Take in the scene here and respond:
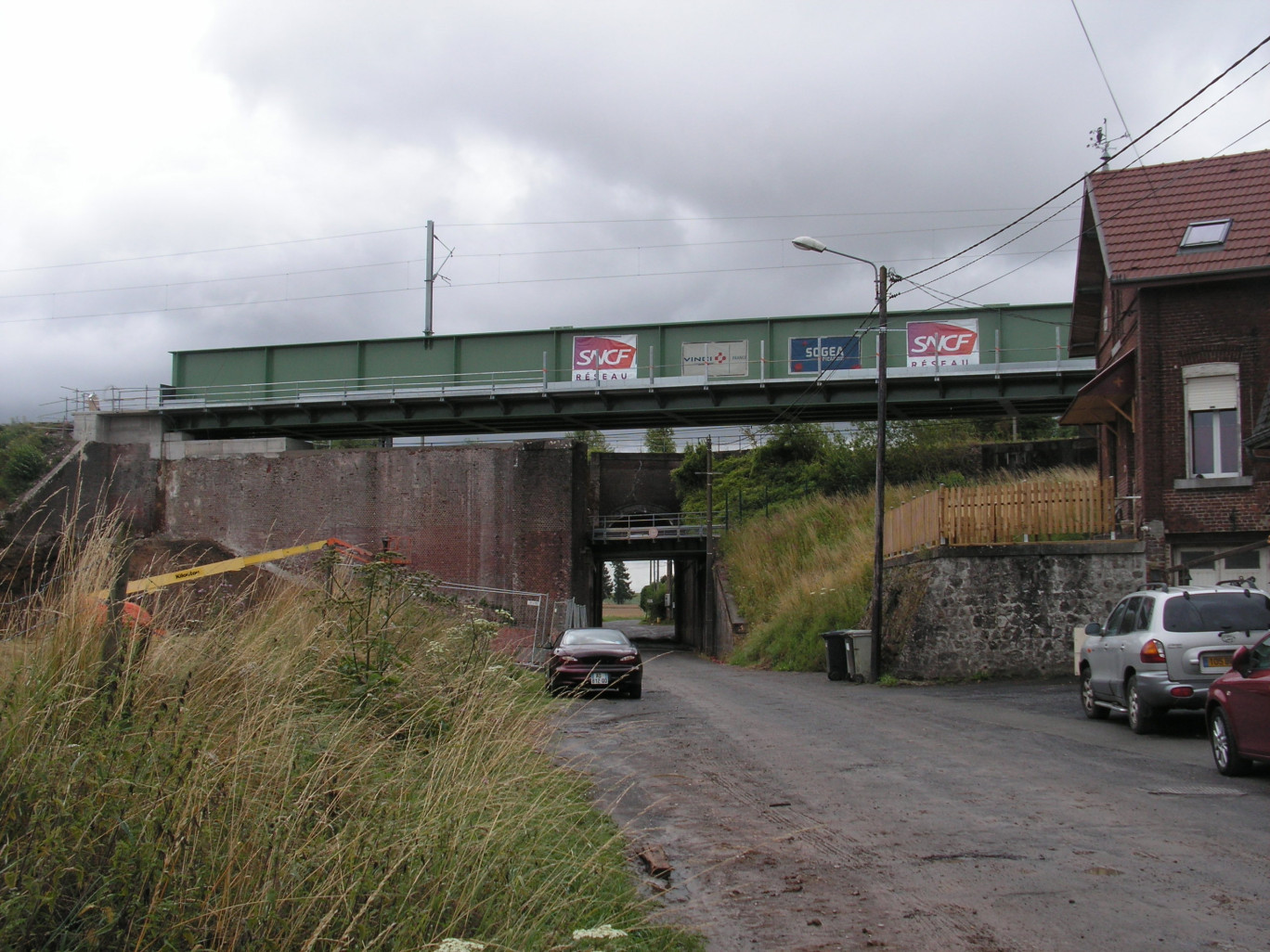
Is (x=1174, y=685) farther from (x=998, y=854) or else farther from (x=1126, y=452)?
(x=1126, y=452)

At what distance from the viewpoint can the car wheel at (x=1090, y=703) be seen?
569 inches

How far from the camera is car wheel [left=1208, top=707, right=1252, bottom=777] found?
9.22 metres

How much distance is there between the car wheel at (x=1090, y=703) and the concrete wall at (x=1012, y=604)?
661 cm

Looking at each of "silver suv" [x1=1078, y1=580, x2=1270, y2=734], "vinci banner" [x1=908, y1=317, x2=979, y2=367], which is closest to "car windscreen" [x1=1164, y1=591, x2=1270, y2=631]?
"silver suv" [x1=1078, y1=580, x2=1270, y2=734]

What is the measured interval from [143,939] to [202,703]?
209 centimetres

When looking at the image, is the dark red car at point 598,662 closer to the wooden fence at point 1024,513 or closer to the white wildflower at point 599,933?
the wooden fence at point 1024,513

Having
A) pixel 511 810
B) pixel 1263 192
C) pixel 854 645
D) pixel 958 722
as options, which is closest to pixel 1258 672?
pixel 958 722

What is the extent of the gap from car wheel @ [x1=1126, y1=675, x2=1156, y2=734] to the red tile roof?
1085 cm

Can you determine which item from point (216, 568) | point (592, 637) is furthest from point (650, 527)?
point (216, 568)

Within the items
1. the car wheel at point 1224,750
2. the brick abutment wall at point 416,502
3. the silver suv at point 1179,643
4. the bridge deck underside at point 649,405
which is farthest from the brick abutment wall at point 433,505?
the car wheel at point 1224,750

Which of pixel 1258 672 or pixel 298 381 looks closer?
pixel 1258 672

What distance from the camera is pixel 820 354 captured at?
126ft

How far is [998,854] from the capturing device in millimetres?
6430

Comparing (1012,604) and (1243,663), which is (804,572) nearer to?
(1012,604)
